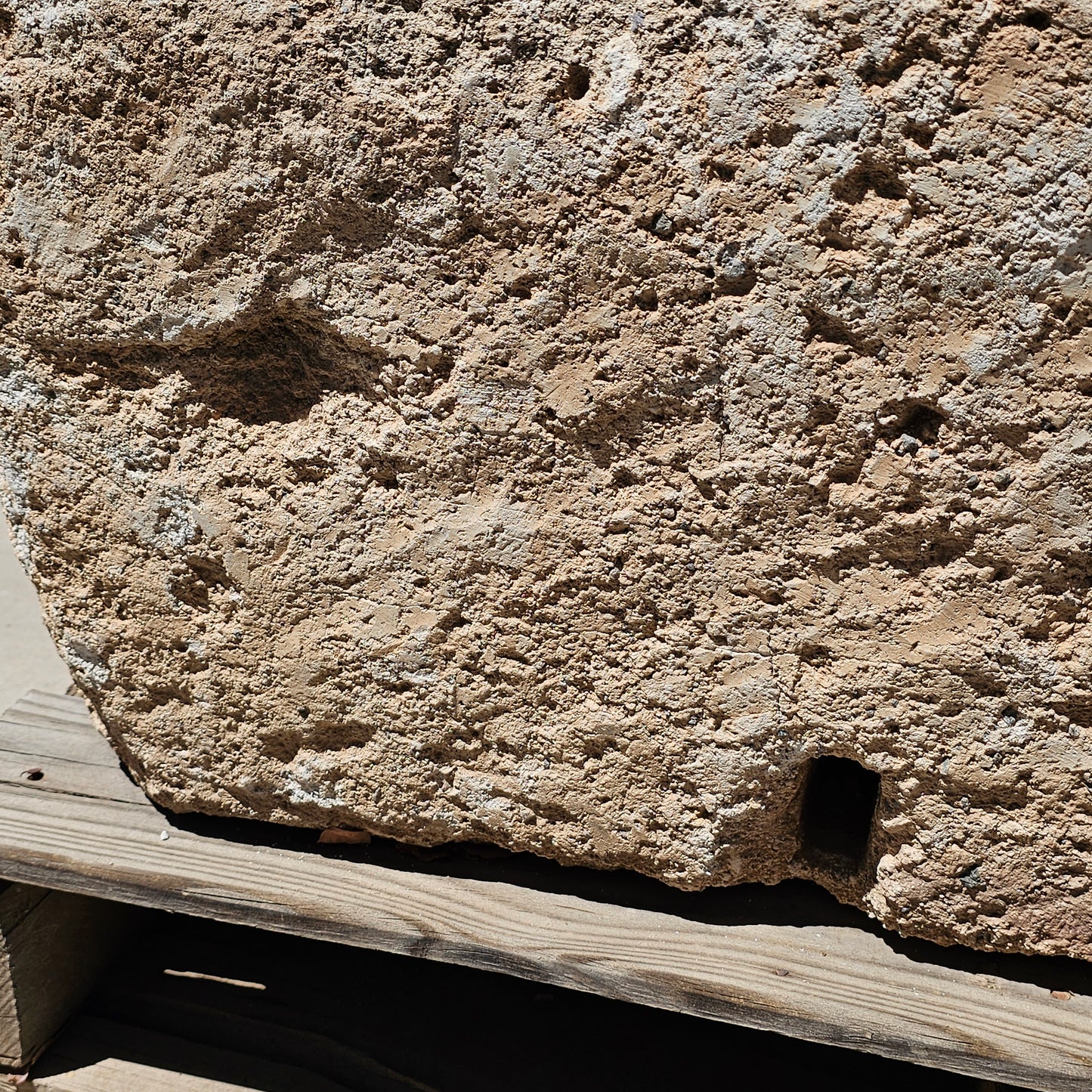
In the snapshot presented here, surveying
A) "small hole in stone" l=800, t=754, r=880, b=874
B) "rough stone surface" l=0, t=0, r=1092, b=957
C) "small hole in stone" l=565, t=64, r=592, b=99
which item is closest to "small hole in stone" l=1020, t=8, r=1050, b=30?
"rough stone surface" l=0, t=0, r=1092, b=957

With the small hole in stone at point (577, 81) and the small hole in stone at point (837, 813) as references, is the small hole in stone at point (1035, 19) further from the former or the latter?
the small hole in stone at point (837, 813)

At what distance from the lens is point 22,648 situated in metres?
2.47

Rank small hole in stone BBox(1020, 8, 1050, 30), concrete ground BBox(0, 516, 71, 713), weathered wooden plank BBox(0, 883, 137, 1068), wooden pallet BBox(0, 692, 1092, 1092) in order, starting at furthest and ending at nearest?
concrete ground BBox(0, 516, 71, 713), weathered wooden plank BBox(0, 883, 137, 1068), wooden pallet BBox(0, 692, 1092, 1092), small hole in stone BBox(1020, 8, 1050, 30)

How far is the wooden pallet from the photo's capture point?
1.00 meters

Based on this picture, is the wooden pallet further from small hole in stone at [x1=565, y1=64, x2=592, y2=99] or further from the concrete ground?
the concrete ground

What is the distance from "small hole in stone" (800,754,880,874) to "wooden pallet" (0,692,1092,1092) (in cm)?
7

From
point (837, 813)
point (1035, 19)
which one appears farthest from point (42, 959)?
point (1035, 19)

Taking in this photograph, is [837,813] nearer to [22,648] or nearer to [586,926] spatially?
[586,926]

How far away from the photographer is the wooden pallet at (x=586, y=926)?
1000 mm

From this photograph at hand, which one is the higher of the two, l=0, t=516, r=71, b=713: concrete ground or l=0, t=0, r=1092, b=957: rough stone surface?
l=0, t=0, r=1092, b=957: rough stone surface

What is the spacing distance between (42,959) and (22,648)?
4.10 feet

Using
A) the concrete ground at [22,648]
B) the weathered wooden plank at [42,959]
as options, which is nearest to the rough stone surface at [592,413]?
the weathered wooden plank at [42,959]

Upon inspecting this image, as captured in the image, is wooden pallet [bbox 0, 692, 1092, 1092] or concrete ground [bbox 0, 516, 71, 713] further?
concrete ground [bbox 0, 516, 71, 713]

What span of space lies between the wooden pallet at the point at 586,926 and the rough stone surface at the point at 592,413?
0.06 metres
